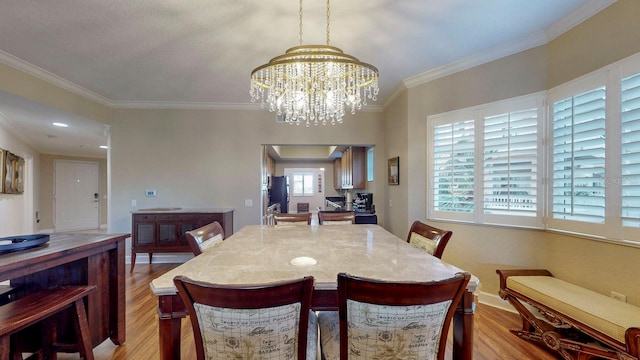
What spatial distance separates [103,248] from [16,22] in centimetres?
195

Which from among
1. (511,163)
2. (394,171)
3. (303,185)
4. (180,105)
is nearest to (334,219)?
(394,171)

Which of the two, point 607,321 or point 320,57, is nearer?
point 607,321

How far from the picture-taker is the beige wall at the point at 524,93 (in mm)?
1923

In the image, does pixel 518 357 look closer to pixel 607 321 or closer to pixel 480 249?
pixel 607 321

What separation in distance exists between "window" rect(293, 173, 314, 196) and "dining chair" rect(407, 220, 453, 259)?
8697mm

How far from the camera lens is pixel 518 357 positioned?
201 cm

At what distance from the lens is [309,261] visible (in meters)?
1.47

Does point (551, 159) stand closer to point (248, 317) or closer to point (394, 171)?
point (394, 171)

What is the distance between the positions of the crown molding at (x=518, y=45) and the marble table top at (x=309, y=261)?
209cm

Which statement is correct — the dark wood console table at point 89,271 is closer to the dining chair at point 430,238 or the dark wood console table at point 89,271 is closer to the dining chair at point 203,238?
the dining chair at point 203,238

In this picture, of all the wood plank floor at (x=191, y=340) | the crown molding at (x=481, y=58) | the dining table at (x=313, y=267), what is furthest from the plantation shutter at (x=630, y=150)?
the dining table at (x=313, y=267)

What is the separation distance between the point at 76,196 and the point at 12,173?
113 inches

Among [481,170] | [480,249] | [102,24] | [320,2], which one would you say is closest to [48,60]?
[102,24]

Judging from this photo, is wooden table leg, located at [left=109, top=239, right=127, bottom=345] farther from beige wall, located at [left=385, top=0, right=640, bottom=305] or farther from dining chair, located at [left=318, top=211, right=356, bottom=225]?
beige wall, located at [left=385, top=0, right=640, bottom=305]
